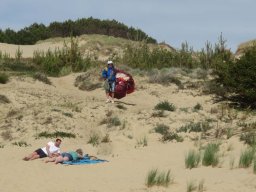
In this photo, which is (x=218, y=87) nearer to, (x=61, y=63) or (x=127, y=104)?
(x=127, y=104)

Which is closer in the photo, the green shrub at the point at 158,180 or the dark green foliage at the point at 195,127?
the green shrub at the point at 158,180

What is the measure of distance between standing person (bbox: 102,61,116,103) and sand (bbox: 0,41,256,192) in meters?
0.53

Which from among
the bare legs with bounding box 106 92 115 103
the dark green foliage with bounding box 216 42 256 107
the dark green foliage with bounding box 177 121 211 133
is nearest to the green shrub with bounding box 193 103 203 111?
the dark green foliage with bounding box 216 42 256 107

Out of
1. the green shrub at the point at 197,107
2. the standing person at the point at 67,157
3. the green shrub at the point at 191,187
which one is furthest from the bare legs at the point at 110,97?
the green shrub at the point at 191,187

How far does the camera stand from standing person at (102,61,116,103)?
20.9 meters

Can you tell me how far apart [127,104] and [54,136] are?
506 cm

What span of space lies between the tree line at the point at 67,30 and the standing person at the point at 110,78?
35521 mm

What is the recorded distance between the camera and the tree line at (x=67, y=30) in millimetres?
57844

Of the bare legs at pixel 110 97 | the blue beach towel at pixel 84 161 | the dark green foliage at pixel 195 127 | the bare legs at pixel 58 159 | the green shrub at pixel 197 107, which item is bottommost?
the blue beach towel at pixel 84 161

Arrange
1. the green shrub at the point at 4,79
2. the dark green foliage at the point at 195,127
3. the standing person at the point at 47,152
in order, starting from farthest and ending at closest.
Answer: the green shrub at the point at 4,79 < the dark green foliage at the point at 195,127 < the standing person at the point at 47,152

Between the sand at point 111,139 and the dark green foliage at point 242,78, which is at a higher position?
the dark green foliage at point 242,78

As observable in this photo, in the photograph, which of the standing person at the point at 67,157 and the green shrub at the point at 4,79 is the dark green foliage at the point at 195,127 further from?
the green shrub at the point at 4,79

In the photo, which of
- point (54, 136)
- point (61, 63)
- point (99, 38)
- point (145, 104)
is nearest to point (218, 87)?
point (145, 104)

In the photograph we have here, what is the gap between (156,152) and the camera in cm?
1551
